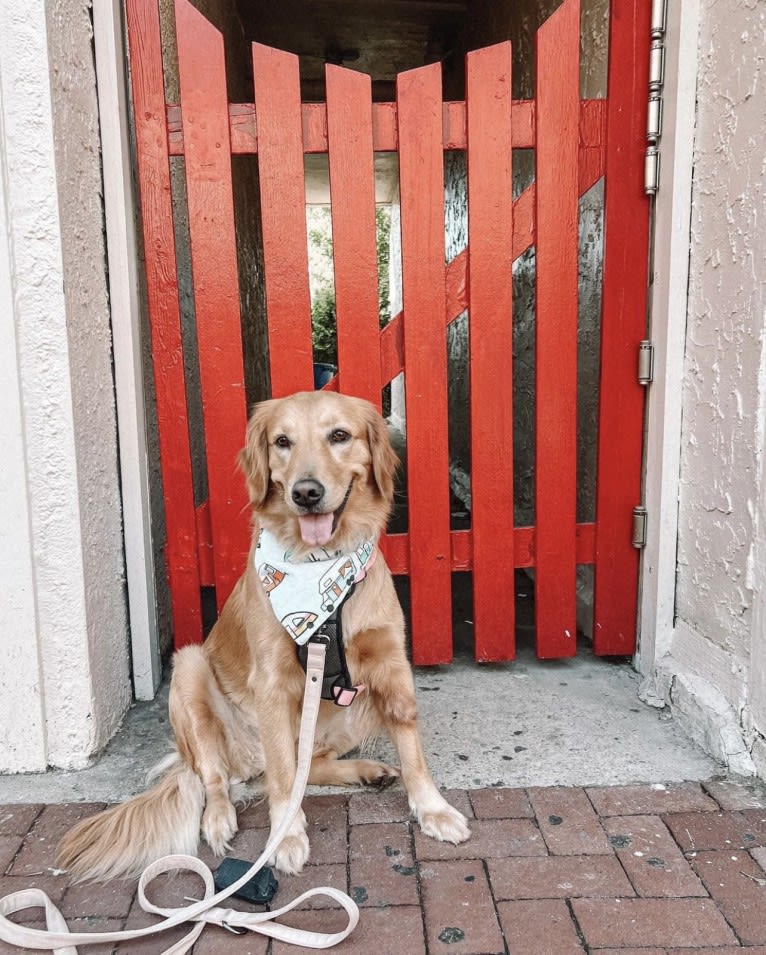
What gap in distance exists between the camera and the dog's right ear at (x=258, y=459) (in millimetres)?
2246

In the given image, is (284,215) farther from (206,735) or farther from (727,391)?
(206,735)

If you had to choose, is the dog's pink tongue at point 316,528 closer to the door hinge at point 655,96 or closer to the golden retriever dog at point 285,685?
the golden retriever dog at point 285,685

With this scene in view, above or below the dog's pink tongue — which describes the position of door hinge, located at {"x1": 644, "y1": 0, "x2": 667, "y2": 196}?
above

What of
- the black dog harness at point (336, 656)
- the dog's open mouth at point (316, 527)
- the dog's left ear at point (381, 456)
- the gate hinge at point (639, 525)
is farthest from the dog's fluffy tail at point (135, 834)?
the gate hinge at point (639, 525)

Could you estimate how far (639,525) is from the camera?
2896mm

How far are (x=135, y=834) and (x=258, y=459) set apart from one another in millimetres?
1096

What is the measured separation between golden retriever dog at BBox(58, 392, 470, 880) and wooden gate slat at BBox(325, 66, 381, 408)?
49 cm

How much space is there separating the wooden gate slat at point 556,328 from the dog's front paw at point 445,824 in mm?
1118

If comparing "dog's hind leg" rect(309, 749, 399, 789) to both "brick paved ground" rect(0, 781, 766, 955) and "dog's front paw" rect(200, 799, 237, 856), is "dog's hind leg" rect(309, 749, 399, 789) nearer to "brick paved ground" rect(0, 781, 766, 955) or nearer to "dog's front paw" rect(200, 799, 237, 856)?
"brick paved ground" rect(0, 781, 766, 955)

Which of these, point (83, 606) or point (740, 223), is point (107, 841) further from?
point (740, 223)

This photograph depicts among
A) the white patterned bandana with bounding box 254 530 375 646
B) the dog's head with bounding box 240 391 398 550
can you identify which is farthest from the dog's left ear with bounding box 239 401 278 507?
the white patterned bandana with bounding box 254 530 375 646

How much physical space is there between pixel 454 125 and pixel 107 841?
2583mm

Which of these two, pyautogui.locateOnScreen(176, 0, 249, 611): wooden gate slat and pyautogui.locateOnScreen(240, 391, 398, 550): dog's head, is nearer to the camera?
pyautogui.locateOnScreen(240, 391, 398, 550): dog's head

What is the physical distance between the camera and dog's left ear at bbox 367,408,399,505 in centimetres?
229
